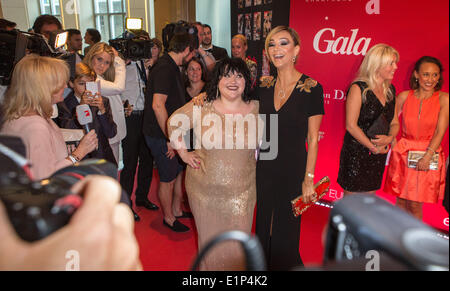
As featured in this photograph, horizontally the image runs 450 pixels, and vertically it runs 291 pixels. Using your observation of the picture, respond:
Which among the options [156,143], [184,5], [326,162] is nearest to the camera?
[156,143]

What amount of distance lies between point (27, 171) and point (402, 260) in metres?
0.52

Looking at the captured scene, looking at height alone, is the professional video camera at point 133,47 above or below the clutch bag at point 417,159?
above

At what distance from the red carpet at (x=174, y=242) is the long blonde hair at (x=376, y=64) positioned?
1.10 metres

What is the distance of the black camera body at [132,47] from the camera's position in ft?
9.74

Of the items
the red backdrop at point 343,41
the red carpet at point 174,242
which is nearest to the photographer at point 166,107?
the red carpet at point 174,242

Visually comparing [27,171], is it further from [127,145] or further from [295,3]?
[295,3]

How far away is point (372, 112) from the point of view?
2008 mm

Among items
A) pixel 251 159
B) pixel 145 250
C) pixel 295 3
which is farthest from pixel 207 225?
pixel 295 3

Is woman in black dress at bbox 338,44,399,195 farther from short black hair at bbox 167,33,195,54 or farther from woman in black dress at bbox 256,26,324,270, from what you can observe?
short black hair at bbox 167,33,195,54

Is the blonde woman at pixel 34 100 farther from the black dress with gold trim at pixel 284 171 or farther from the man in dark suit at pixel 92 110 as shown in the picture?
the black dress with gold trim at pixel 284 171

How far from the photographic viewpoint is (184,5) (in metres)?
6.07

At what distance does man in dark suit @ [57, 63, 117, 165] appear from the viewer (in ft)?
6.30

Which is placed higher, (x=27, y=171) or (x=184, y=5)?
(x=184, y=5)

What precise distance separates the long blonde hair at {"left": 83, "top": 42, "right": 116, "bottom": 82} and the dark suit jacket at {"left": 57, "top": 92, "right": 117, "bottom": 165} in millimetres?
527
